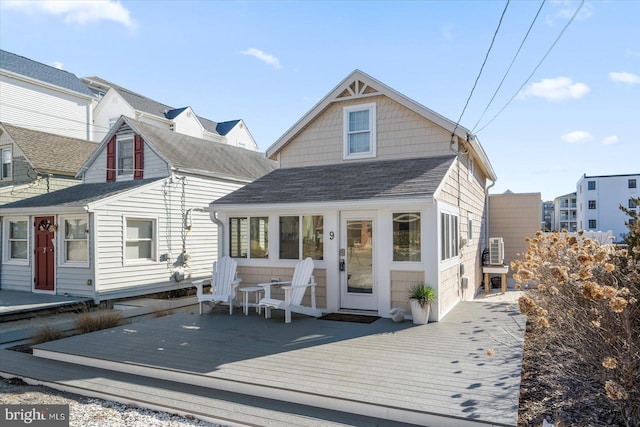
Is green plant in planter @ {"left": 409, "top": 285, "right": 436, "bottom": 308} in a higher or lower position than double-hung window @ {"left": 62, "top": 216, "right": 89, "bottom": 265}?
lower

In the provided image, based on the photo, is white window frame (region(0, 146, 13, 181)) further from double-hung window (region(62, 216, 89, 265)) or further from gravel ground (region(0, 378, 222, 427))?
gravel ground (region(0, 378, 222, 427))

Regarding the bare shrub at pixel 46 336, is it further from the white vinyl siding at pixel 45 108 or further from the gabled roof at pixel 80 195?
the white vinyl siding at pixel 45 108

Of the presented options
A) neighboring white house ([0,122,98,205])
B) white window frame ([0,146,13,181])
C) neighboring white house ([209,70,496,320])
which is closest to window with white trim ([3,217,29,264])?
neighboring white house ([0,122,98,205])

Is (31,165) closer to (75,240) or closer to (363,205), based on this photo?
(75,240)

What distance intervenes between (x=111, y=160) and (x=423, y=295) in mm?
11594

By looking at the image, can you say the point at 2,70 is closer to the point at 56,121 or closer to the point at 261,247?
the point at 56,121

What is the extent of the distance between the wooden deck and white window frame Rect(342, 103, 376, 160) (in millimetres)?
4069

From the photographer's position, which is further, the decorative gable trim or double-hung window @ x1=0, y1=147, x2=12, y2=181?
double-hung window @ x1=0, y1=147, x2=12, y2=181

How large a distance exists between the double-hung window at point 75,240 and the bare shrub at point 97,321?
372cm

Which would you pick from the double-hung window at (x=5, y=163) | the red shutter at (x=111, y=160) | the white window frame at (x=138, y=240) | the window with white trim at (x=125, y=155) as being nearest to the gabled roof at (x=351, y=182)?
the white window frame at (x=138, y=240)

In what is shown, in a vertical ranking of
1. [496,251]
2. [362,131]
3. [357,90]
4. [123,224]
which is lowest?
[496,251]

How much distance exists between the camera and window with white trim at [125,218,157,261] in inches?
459

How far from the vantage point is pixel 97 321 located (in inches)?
300

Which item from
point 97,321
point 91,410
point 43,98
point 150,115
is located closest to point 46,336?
point 97,321
